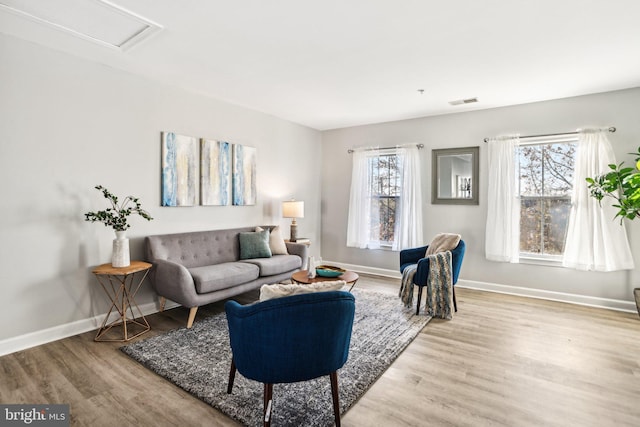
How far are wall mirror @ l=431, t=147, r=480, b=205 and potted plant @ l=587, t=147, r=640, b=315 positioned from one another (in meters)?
1.40

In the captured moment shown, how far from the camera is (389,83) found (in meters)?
3.85

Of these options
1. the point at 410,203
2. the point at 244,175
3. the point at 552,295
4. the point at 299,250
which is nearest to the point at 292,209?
the point at 299,250

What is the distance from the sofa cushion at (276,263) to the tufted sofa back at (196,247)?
291 millimetres

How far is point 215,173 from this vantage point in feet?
14.6

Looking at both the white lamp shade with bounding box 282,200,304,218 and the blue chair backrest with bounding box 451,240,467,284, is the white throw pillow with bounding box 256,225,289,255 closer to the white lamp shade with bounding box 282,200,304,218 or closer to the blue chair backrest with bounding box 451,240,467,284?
the white lamp shade with bounding box 282,200,304,218

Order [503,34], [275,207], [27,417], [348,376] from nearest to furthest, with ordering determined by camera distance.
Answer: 1. [27,417]
2. [348,376]
3. [503,34]
4. [275,207]

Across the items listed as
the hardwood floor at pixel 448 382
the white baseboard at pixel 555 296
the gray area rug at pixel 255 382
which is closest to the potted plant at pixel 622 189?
Answer: the white baseboard at pixel 555 296

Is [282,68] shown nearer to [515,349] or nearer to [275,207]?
[275,207]

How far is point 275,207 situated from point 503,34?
381cm

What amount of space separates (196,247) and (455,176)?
389cm

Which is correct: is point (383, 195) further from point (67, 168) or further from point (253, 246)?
point (67, 168)

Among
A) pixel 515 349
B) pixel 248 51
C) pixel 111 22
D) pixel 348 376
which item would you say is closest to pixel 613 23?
pixel 515 349

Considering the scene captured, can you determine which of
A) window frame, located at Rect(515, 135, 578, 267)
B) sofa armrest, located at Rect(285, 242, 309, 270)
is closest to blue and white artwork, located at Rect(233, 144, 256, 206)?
sofa armrest, located at Rect(285, 242, 309, 270)

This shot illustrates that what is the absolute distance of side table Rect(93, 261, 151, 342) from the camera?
10.1ft
